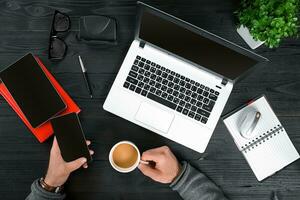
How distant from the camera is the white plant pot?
1180mm

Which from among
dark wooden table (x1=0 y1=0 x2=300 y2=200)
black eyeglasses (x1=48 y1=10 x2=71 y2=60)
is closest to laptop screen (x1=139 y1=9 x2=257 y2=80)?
dark wooden table (x1=0 y1=0 x2=300 y2=200)

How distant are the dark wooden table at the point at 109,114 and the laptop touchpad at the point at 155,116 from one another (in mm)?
42

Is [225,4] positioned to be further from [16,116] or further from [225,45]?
[16,116]

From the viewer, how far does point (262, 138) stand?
1.20 meters

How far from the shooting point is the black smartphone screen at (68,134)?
3.61 ft

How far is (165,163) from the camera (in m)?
1.14

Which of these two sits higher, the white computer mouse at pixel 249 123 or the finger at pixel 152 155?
the white computer mouse at pixel 249 123

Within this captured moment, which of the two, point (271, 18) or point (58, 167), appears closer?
point (271, 18)

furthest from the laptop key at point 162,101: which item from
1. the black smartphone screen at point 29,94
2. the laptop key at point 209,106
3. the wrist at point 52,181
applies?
the wrist at point 52,181

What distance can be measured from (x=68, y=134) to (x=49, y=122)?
96 millimetres

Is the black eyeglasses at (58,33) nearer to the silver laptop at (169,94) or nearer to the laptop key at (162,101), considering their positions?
the silver laptop at (169,94)

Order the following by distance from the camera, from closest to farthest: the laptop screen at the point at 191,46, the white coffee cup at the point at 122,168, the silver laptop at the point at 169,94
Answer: the laptop screen at the point at 191,46
the white coffee cup at the point at 122,168
the silver laptop at the point at 169,94

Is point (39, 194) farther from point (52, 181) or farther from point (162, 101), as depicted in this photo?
point (162, 101)

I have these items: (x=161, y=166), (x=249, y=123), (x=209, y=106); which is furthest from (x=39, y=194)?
(x=249, y=123)
